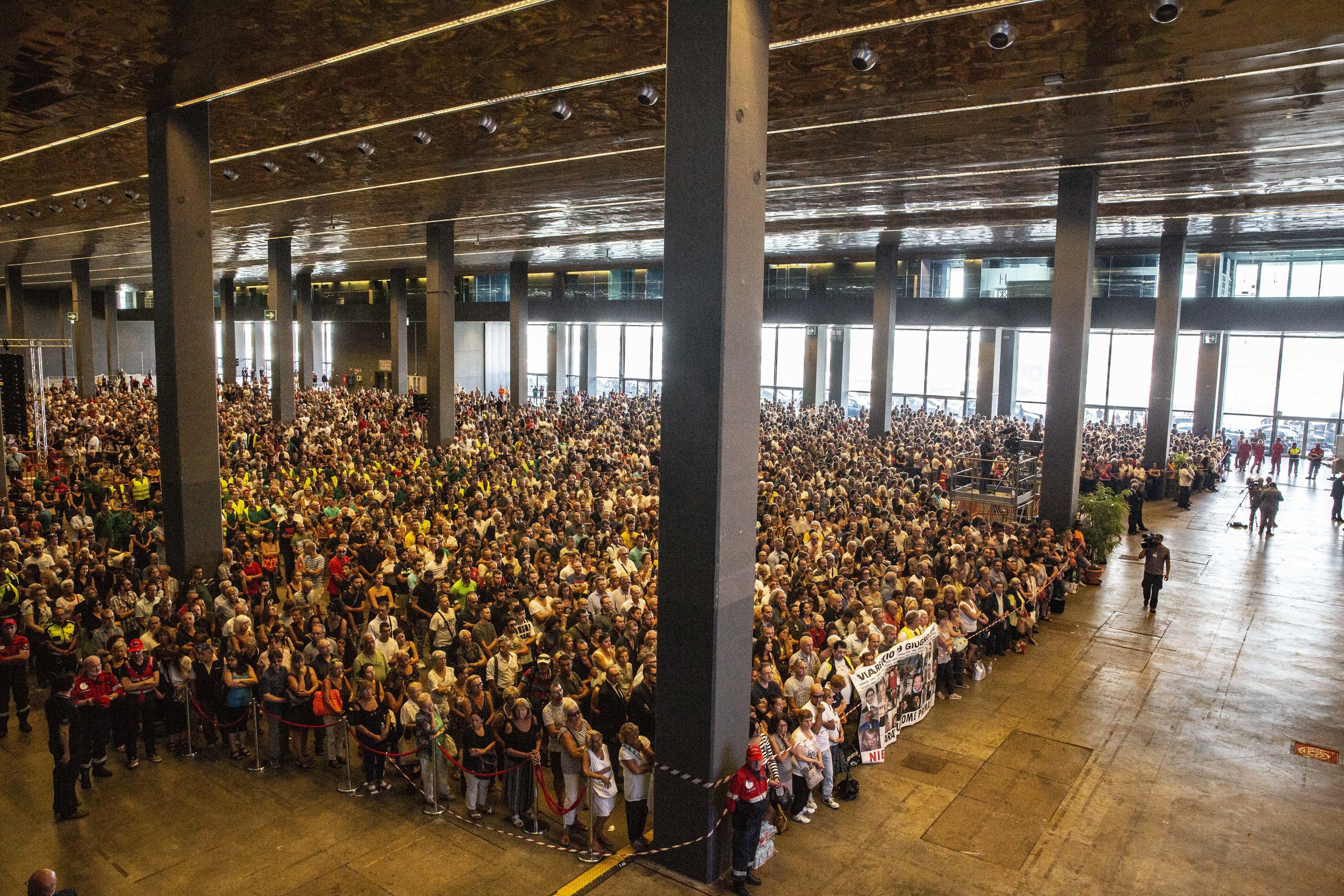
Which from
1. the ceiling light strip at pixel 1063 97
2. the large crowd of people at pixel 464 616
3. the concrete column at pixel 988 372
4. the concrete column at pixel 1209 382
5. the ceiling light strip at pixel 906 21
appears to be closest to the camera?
the large crowd of people at pixel 464 616

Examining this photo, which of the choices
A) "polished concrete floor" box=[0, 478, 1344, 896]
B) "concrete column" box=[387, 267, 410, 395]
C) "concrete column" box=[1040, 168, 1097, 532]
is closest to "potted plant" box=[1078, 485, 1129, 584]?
"concrete column" box=[1040, 168, 1097, 532]

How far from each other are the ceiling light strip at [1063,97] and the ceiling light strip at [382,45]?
19.6ft

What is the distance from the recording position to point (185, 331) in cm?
1237

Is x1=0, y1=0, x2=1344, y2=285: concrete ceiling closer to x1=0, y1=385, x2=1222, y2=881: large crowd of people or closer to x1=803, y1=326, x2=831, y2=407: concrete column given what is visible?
x1=0, y1=385, x2=1222, y2=881: large crowd of people

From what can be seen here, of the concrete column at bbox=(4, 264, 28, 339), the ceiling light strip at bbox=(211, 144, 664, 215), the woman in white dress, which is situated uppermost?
the ceiling light strip at bbox=(211, 144, 664, 215)

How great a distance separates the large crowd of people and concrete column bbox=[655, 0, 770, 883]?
0.49 metres

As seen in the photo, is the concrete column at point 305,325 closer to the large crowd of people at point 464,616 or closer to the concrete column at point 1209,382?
the large crowd of people at point 464,616

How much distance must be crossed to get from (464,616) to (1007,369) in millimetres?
32550

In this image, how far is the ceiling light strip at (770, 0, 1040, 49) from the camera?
834 centimetres

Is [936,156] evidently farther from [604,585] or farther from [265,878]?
[265,878]

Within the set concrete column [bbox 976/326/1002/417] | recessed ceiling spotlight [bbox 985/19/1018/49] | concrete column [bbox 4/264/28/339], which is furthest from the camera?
concrete column [bbox 4/264/28/339]

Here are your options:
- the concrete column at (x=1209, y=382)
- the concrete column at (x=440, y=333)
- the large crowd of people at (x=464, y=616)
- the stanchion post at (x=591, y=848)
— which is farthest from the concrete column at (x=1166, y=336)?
the stanchion post at (x=591, y=848)

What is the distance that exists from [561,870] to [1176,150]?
47.7 feet

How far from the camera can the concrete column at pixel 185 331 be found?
12250 mm
